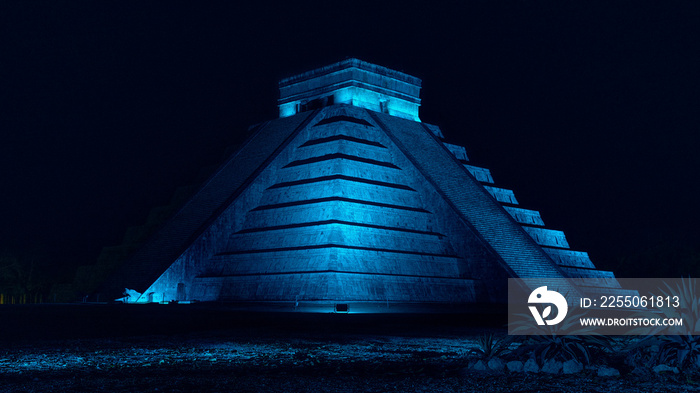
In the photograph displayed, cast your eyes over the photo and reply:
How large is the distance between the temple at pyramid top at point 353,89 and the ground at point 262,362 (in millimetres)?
33893

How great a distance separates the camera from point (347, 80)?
5584 centimetres

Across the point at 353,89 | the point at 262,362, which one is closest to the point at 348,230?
the point at 353,89

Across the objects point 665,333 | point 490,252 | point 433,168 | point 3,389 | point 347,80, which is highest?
point 347,80

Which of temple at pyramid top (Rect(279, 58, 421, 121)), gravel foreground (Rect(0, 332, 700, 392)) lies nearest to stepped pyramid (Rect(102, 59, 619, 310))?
temple at pyramid top (Rect(279, 58, 421, 121))

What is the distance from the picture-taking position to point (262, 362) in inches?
579

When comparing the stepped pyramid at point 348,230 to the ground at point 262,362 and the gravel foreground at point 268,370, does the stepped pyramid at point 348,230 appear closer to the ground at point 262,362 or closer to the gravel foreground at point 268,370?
the ground at point 262,362

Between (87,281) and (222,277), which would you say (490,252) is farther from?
(87,281)

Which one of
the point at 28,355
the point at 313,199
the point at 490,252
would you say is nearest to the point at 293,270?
the point at 313,199

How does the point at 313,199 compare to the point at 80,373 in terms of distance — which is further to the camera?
the point at 313,199

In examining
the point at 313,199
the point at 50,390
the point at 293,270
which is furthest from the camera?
the point at 313,199

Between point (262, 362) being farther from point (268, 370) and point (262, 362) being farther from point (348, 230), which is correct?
point (348, 230)

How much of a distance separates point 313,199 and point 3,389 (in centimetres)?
3461

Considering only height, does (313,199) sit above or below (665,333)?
above

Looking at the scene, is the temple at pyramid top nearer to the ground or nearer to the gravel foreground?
the ground
